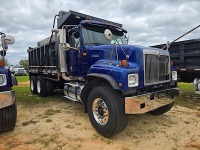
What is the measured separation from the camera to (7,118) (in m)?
4.34

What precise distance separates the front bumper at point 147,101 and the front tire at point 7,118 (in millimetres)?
2400

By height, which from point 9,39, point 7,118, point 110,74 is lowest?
point 7,118

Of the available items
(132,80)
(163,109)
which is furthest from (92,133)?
(163,109)

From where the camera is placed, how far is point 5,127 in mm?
4414

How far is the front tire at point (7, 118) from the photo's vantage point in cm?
429

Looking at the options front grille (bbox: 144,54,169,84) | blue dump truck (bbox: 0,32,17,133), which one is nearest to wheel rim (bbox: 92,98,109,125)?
front grille (bbox: 144,54,169,84)

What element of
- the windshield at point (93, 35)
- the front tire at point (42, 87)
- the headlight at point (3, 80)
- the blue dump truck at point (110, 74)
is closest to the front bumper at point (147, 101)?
the blue dump truck at point (110, 74)

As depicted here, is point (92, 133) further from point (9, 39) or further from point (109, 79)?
point (9, 39)

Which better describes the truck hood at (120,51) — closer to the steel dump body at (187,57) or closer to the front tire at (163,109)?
the front tire at (163,109)

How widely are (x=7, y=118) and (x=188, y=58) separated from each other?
652cm

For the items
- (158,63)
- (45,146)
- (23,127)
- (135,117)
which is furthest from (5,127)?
(158,63)

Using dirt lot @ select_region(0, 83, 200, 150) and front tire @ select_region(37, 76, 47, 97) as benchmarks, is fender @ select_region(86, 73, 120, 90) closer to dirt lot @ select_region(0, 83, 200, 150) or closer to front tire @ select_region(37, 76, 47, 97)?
dirt lot @ select_region(0, 83, 200, 150)

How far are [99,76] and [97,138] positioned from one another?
1290 mm

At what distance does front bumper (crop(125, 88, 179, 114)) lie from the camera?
13.1 ft
